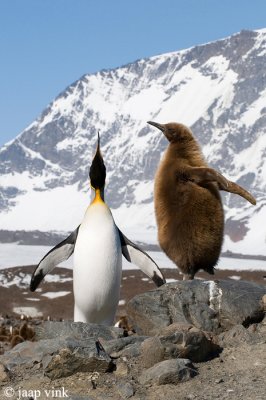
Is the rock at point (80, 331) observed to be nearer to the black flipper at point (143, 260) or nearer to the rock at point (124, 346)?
the rock at point (124, 346)

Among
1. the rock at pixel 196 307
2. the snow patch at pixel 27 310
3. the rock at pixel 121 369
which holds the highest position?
the rock at pixel 196 307

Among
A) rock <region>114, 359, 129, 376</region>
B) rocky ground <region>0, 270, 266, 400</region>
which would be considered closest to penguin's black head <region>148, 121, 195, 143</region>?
rocky ground <region>0, 270, 266, 400</region>

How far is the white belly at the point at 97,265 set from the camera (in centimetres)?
908

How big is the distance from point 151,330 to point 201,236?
1541mm

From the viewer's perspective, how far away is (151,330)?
8.32 meters

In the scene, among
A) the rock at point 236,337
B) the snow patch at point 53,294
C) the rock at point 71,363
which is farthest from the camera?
the snow patch at point 53,294

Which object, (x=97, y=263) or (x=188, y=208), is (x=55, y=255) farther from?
(x=188, y=208)

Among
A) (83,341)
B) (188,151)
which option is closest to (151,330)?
(83,341)

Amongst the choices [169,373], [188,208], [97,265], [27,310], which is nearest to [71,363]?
[169,373]

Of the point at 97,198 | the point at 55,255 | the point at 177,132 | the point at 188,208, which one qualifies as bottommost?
the point at 55,255

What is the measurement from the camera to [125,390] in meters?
6.70

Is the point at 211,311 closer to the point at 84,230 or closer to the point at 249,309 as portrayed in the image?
the point at 249,309

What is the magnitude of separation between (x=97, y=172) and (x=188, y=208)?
52.1 inches

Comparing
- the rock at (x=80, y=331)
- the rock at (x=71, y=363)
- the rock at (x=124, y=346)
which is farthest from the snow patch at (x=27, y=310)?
the rock at (x=71, y=363)
